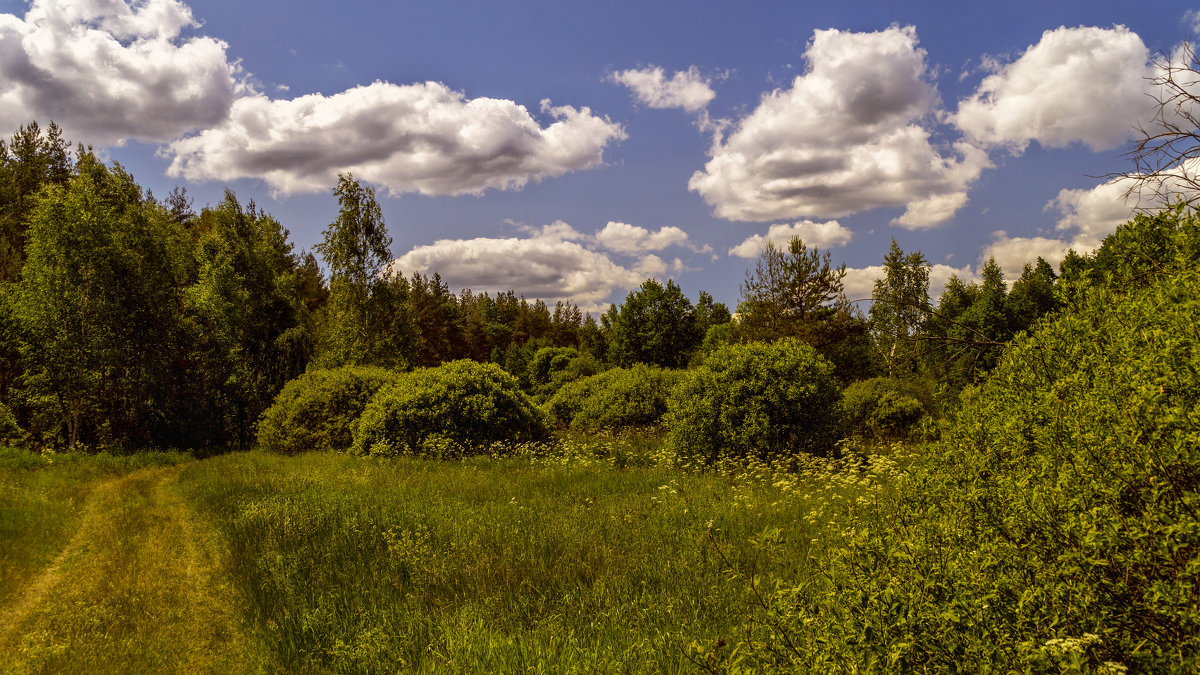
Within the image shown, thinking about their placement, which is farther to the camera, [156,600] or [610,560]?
[156,600]

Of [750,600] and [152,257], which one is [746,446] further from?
[152,257]

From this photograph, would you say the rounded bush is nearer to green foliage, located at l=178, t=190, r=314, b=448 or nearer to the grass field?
the grass field

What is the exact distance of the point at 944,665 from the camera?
2486 millimetres

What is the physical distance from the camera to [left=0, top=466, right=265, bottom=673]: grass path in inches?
197

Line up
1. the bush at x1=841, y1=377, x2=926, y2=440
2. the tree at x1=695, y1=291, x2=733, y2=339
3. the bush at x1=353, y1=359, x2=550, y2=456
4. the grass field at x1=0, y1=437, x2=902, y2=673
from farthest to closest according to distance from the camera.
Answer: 1. the tree at x1=695, y1=291, x2=733, y2=339
2. the bush at x1=841, y1=377, x2=926, y2=440
3. the bush at x1=353, y1=359, x2=550, y2=456
4. the grass field at x1=0, y1=437, x2=902, y2=673

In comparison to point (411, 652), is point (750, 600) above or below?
above

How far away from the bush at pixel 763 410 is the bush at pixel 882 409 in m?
6.49

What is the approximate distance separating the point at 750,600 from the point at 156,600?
6766 mm

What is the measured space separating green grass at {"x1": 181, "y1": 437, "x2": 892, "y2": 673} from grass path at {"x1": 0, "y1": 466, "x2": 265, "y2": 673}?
315 millimetres

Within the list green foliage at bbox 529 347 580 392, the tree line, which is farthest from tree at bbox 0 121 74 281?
green foliage at bbox 529 347 580 392

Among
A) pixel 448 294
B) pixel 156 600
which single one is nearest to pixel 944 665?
pixel 156 600

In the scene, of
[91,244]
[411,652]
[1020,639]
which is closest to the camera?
[1020,639]

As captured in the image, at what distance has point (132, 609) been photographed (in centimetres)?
600

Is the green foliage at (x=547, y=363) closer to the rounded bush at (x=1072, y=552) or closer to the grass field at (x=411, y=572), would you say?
the grass field at (x=411, y=572)
